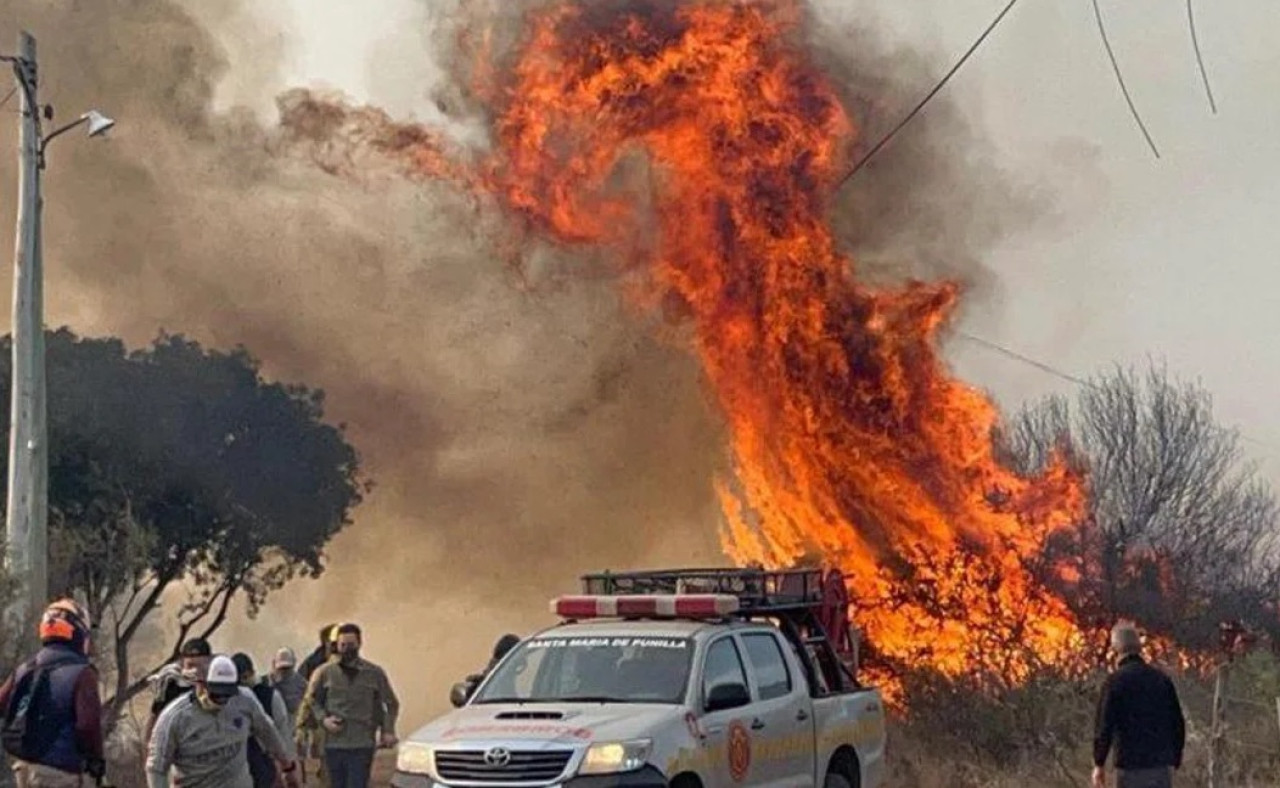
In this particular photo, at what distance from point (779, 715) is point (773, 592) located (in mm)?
1648

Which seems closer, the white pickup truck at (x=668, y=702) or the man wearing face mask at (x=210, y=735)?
the man wearing face mask at (x=210, y=735)

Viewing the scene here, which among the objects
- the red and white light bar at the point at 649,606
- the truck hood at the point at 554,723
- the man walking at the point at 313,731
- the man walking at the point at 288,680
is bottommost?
the truck hood at the point at 554,723

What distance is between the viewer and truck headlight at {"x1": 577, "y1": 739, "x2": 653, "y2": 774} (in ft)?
31.7

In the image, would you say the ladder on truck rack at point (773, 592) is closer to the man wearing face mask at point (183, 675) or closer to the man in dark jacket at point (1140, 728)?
the man in dark jacket at point (1140, 728)

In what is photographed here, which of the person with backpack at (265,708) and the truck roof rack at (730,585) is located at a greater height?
the truck roof rack at (730,585)

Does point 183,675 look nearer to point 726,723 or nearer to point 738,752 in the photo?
point 726,723

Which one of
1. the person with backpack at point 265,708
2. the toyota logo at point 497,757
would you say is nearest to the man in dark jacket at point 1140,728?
the toyota logo at point 497,757

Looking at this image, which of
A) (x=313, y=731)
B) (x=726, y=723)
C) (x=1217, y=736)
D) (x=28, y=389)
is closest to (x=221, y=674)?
(x=726, y=723)

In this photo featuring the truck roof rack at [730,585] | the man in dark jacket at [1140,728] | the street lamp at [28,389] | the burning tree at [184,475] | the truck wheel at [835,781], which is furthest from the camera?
the burning tree at [184,475]

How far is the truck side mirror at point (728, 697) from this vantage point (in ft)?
35.2

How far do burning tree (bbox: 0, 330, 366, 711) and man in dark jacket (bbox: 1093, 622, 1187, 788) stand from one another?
588 inches

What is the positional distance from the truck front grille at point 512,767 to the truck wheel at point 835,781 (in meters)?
3.07

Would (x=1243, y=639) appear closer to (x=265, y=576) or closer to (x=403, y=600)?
(x=265, y=576)

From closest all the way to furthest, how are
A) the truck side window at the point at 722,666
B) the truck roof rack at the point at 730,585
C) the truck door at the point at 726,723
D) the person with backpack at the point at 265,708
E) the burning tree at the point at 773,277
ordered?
the truck door at the point at 726,723 → the person with backpack at the point at 265,708 → the truck side window at the point at 722,666 → the truck roof rack at the point at 730,585 → the burning tree at the point at 773,277
